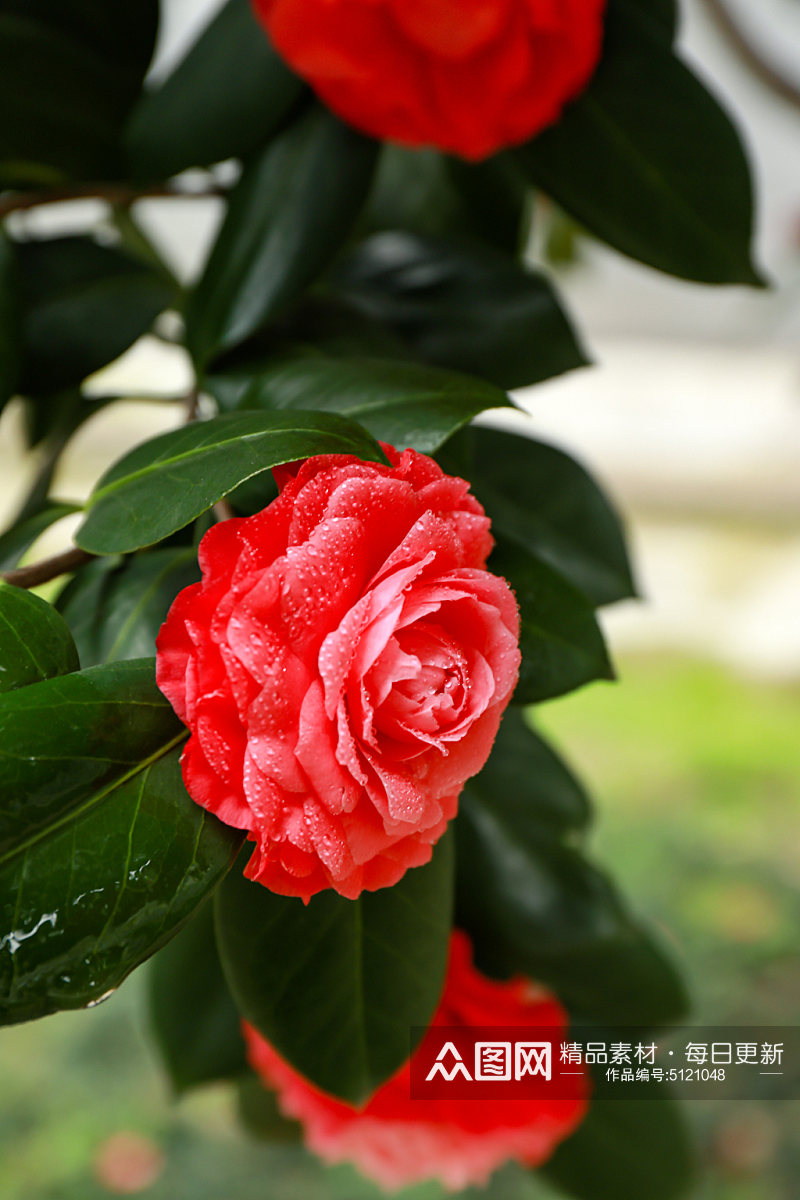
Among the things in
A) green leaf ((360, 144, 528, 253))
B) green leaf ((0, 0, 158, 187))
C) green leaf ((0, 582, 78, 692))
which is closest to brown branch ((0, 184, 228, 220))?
green leaf ((0, 0, 158, 187))

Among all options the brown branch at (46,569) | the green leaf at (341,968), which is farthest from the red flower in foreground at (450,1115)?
the brown branch at (46,569)

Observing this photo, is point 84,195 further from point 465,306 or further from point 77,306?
point 465,306

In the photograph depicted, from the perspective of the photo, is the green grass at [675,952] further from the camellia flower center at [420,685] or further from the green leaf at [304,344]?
the camellia flower center at [420,685]

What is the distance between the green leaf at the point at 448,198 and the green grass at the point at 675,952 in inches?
28.7

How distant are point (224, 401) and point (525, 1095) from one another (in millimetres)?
360

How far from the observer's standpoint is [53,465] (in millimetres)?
482

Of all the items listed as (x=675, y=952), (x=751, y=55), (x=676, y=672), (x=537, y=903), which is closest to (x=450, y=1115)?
(x=537, y=903)

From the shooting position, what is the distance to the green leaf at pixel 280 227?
406 millimetres

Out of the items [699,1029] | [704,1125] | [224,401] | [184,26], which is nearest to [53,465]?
[224,401]

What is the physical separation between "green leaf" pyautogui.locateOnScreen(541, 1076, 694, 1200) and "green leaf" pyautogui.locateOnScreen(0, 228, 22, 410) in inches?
18.1

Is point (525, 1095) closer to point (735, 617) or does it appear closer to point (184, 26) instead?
point (735, 617)

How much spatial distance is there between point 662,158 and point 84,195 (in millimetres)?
232

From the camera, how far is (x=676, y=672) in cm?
180

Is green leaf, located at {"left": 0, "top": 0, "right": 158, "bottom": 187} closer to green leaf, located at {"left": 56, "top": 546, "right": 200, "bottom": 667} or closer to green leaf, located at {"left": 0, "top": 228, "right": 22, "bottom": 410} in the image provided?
green leaf, located at {"left": 0, "top": 228, "right": 22, "bottom": 410}
